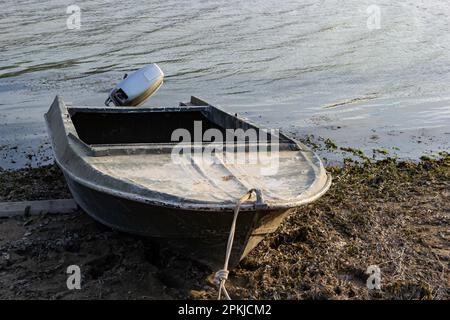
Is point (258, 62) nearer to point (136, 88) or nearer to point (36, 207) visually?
point (136, 88)

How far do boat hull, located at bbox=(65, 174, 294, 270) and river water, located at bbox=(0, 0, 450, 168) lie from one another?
152 inches

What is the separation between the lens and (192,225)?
4652mm

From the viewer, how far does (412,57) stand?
48.4 feet

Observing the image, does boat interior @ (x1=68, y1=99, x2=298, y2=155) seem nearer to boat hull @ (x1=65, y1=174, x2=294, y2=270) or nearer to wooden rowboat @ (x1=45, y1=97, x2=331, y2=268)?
wooden rowboat @ (x1=45, y1=97, x2=331, y2=268)

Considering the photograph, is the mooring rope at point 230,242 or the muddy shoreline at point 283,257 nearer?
the mooring rope at point 230,242

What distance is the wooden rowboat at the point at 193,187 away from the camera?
452 cm

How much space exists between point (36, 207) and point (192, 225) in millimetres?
2378

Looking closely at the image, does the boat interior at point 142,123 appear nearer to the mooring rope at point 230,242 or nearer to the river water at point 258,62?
the river water at point 258,62

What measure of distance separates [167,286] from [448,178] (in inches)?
166

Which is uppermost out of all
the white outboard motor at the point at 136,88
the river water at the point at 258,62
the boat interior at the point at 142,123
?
the white outboard motor at the point at 136,88

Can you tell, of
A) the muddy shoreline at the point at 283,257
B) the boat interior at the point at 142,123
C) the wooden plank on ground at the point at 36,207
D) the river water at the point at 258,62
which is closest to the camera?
the muddy shoreline at the point at 283,257

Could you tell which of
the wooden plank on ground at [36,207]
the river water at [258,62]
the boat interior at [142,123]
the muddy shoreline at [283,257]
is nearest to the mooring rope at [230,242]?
the muddy shoreline at [283,257]

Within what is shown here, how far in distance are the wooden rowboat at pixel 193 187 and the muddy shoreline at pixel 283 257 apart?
0.27m

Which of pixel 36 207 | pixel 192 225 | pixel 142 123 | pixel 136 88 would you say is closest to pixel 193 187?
pixel 192 225
